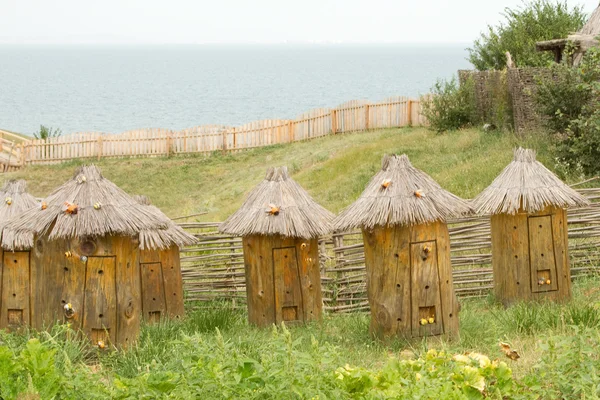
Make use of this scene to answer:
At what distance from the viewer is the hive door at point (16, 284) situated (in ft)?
29.2

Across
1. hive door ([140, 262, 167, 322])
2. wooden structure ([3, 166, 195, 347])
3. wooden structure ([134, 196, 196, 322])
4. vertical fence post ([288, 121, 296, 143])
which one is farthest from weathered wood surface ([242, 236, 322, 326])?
vertical fence post ([288, 121, 296, 143])

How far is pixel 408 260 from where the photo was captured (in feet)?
24.5

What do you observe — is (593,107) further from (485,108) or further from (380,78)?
(380,78)

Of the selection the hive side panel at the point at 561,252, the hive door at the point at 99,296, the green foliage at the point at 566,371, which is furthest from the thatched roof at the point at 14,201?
the green foliage at the point at 566,371

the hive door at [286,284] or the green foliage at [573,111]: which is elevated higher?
the green foliage at [573,111]

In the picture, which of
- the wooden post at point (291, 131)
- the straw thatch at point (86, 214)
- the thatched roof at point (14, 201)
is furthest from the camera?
the wooden post at point (291, 131)

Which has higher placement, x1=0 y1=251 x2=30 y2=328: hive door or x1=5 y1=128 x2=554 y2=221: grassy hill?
x1=5 y1=128 x2=554 y2=221: grassy hill

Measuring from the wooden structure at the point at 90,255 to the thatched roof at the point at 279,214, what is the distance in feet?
4.64

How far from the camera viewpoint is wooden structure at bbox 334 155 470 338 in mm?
7445

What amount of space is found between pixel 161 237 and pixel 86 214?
7.84ft

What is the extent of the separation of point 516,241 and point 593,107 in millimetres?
8758

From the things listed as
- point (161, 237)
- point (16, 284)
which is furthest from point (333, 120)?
point (16, 284)

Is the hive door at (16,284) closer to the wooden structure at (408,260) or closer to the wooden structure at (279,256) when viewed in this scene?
the wooden structure at (279,256)

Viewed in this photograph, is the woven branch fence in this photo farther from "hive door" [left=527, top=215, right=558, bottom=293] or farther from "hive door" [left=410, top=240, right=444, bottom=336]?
"hive door" [left=410, top=240, right=444, bottom=336]
